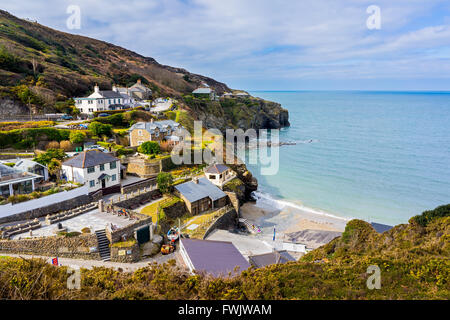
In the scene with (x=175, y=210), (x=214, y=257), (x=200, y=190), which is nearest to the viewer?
(x=214, y=257)

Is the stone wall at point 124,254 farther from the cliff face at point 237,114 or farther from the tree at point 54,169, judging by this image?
the cliff face at point 237,114

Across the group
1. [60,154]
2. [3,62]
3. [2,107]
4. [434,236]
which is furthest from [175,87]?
[434,236]

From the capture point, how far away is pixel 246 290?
9805 mm

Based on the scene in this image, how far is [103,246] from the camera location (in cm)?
1856

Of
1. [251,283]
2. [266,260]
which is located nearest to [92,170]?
[266,260]

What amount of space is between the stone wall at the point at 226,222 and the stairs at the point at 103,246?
8.13 meters

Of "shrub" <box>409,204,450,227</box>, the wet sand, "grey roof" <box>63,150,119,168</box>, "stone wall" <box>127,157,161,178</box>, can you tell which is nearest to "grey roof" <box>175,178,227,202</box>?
the wet sand

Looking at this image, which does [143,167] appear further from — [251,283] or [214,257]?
[251,283]

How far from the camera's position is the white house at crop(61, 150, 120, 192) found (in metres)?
26.1

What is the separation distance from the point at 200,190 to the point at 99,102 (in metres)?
32.3

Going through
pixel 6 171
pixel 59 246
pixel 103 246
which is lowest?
pixel 103 246

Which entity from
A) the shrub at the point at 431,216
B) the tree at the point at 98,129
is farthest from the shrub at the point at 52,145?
the shrub at the point at 431,216

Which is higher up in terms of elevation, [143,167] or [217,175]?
[143,167]
